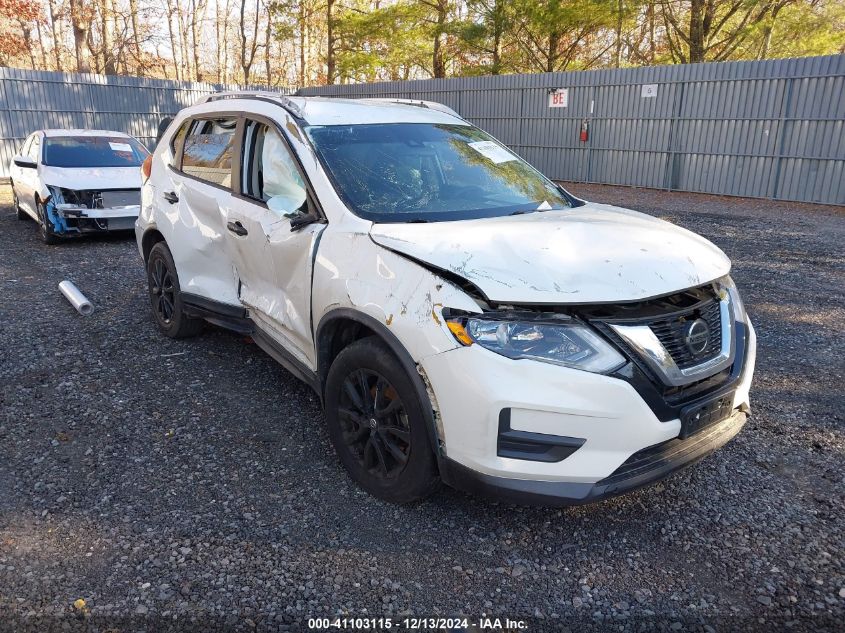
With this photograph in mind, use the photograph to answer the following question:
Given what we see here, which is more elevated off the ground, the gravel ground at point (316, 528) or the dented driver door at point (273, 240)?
the dented driver door at point (273, 240)

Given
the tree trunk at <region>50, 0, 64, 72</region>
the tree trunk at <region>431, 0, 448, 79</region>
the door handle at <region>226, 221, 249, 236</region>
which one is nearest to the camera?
the door handle at <region>226, 221, 249, 236</region>

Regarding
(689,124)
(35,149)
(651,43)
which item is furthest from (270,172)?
(651,43)

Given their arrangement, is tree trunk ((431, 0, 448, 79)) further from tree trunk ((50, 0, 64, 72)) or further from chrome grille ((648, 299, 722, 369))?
chrome grille ((648, 299, 722, 369))

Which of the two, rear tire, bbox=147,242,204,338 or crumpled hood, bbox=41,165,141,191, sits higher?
crumpled hood, bbox=41,165,141,191

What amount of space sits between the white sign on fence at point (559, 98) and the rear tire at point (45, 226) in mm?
12585

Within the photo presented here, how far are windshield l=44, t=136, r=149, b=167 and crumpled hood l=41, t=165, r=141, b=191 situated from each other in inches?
8.0

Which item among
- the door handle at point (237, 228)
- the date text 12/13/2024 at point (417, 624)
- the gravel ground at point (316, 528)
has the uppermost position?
the door handle at point (237, 228)

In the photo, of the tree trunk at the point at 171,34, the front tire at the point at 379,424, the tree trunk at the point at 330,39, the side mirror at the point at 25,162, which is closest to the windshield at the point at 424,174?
the front tire at the point at 379,424

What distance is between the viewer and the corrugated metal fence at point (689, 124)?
12789 mm

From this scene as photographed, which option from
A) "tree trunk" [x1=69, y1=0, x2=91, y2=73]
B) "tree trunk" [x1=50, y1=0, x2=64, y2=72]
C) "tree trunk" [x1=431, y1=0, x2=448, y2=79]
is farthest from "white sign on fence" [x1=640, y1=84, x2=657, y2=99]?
"tree trunk" [x1=50, y1=0, x2=64, y2=72]

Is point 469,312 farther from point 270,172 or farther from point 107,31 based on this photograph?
point 107,31

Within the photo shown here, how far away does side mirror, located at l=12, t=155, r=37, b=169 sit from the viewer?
A: 9.18 meters

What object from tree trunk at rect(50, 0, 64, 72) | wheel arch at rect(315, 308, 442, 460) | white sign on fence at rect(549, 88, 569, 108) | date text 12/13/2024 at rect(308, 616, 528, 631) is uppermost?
tree trunk at rect(50, 0, 64, 72)

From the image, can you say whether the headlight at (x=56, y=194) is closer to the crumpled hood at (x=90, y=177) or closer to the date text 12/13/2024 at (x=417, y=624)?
the crumpled hood at (x=90, y=177)
